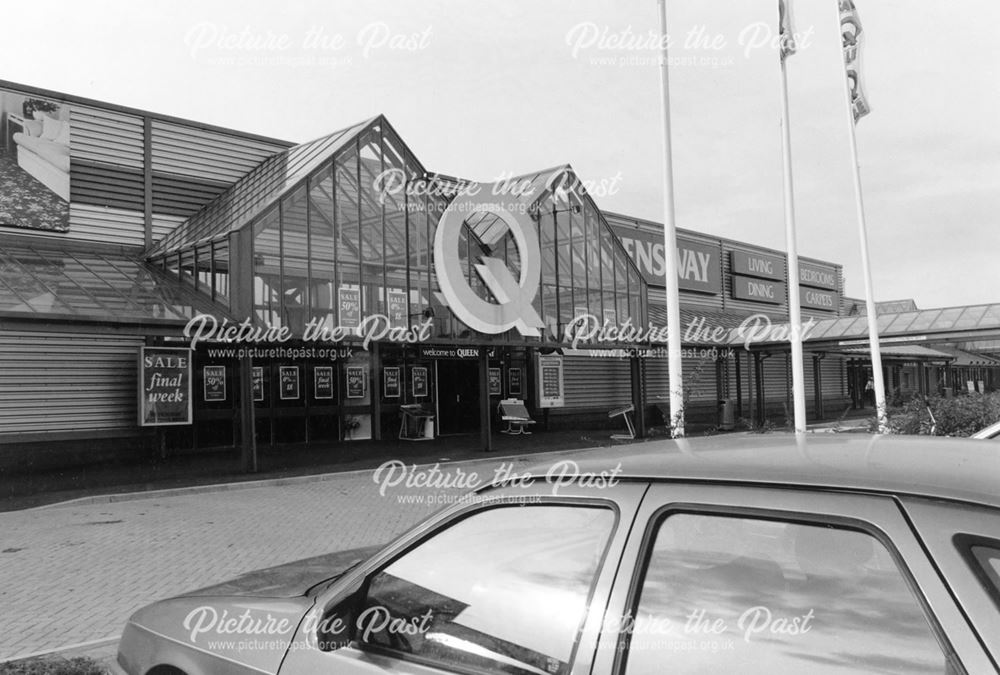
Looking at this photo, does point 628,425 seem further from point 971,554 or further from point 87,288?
point 971,554

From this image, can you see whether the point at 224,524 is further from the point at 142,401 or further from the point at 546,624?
the point at 546,624

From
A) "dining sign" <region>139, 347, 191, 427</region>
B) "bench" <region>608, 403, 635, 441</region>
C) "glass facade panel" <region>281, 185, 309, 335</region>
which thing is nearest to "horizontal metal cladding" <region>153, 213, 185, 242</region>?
"dining sign" <region>139, 347, 191, 427</region>

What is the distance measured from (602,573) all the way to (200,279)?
15111 millimetres

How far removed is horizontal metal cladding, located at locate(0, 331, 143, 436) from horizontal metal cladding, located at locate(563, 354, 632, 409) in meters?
13.6

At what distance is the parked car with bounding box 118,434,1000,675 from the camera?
1.49 meters

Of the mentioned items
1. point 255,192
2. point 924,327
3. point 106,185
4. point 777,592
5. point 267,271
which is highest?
point 106,185

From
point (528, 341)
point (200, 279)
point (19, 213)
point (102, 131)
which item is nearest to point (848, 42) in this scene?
point (528, 341)

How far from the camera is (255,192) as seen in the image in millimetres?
17234

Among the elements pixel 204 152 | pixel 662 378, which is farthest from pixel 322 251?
pixel 662 378

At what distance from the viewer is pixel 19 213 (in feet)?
50.5

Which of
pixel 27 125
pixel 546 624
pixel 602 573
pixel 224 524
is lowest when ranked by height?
pixel 224 524

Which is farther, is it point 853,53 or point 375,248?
point 853,53

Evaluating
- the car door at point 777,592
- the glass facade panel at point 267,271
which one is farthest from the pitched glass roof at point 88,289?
the car door at point 777,592

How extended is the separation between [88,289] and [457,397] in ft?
39.6
